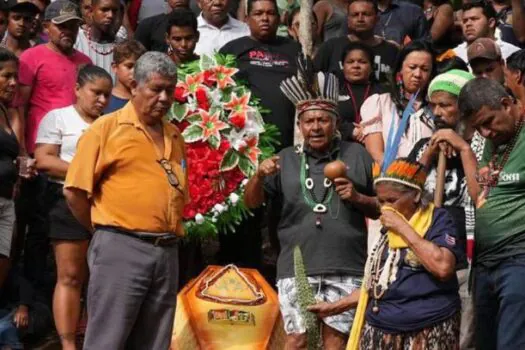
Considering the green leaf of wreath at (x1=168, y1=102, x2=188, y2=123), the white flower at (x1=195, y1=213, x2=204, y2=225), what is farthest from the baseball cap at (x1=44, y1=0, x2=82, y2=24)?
the white flower at (x1=195, y1=213, x2=204, y2=225)

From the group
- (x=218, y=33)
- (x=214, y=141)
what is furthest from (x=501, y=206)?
(x=218, y=33)

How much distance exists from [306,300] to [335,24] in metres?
5.44

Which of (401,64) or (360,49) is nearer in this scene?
(401,64)

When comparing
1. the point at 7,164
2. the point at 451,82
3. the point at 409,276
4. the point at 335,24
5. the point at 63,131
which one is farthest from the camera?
the point at 335,24

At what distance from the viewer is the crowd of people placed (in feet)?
23.7

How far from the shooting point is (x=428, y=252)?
6969mm

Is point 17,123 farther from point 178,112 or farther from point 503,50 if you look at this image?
point 503,50

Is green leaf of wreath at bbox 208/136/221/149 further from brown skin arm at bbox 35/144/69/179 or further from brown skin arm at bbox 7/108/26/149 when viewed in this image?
brown skin arm at bbox 7/108/26/149

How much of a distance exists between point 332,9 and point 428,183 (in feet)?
16.4

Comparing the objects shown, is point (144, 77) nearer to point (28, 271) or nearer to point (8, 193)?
point (8, 193)

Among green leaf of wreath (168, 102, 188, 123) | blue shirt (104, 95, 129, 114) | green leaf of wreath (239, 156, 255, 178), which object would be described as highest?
blue shirt (104, 95, 129, 114)

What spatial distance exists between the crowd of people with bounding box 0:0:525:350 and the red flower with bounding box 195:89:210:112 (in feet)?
1.80

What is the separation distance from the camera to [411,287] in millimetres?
7059

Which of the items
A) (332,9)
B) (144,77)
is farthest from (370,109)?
(332,9)
